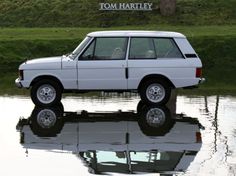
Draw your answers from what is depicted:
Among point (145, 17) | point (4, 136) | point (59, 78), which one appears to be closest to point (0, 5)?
point (145, 17)

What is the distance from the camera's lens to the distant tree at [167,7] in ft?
118

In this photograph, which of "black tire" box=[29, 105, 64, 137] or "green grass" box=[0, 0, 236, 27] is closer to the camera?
"black tire" box=[29, 105, 64, 137]

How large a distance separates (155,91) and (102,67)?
1416mm

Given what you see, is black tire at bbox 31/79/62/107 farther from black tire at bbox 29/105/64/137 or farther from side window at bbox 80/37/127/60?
side window at bbox 80/37/127/60

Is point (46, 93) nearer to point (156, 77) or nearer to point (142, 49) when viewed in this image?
point (142, 49)

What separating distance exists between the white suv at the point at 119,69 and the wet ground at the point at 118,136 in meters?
0.46

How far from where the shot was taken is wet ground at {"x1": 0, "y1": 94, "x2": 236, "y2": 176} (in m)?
9.69

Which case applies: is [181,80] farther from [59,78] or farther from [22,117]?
[22,117]

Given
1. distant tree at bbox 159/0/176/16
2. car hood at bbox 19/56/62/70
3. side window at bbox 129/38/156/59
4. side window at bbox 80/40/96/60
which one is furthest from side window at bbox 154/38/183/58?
distant tree at bbox 159/0/176/16

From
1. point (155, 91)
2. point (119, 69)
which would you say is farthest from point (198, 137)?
point (119, 69)

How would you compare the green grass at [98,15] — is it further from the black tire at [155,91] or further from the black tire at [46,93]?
the black tire at [46,93]

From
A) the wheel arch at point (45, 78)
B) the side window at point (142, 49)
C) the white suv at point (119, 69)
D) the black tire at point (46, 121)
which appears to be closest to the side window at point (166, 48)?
the white suv at point (119, 69)

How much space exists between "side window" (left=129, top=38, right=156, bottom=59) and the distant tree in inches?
833

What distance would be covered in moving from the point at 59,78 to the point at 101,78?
1.00m
